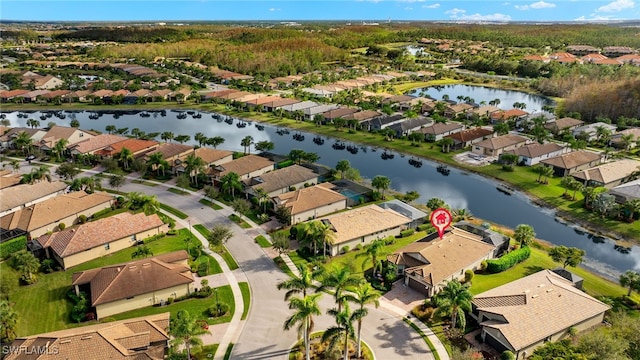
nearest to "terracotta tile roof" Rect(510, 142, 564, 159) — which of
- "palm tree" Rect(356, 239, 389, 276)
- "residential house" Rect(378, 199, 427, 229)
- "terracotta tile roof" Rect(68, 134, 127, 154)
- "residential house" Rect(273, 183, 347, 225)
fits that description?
"residential house" Rect(378, 199, 427, 229)

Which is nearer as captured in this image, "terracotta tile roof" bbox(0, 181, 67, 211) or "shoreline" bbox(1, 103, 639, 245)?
"shoreline" bbox(1, 103, 639, 245)

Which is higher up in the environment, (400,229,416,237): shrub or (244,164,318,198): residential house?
(244,164,318,198): residential house

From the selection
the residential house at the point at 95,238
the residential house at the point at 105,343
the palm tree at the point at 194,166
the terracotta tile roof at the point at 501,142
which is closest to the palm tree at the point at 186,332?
the residential house at the point at 105,343

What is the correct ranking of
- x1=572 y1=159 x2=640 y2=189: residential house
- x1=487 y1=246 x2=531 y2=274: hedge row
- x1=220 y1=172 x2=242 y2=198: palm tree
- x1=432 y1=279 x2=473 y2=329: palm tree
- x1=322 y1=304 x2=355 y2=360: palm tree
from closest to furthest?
1. x1=322 y1=304 x2=355 y2=360: palm tree
2. x1=432 y1=279 x2=473 y2=329: palm tree
3. x1=487 y1=246 x2=531 y2=274: hedge row
4. x1=220 y1=172 x2=242 y2=198: palm tree
5. x1=572 y1=159 x2=640 y2=189: residential house

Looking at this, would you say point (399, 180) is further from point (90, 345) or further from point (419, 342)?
point (90, 345)

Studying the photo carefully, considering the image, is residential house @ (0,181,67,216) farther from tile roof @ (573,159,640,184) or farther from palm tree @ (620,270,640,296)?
tile roof @ (573,159,640,184)
